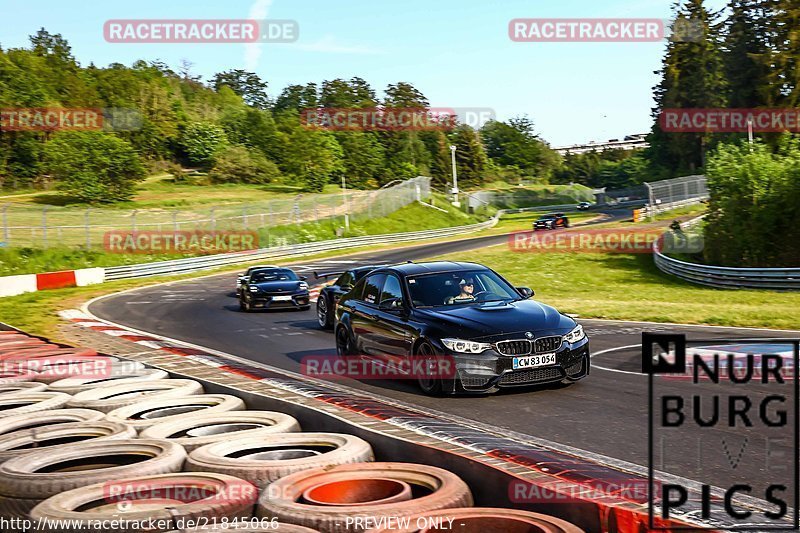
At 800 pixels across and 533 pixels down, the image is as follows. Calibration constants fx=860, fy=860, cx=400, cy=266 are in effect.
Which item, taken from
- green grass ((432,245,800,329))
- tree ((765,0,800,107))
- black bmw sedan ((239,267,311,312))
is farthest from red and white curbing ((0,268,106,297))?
tree ((765,0,800,107))

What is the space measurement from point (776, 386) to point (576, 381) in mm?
2221

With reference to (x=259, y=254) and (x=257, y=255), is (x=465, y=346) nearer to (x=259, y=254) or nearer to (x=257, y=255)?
(x=257, y=255)

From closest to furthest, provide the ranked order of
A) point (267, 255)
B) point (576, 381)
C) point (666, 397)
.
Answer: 1. point (666, 397)
2. point (576, 381)
3. point (267, 255)

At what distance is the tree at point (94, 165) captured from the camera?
72.5 metres

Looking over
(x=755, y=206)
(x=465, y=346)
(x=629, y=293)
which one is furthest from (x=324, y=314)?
(x=755, y=206)

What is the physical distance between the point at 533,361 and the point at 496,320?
0.68 metres

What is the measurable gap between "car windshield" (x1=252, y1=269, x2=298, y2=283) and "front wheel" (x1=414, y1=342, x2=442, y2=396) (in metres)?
14.3

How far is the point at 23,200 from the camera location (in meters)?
73.4

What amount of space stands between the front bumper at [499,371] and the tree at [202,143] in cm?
9147

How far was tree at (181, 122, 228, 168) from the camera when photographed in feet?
321

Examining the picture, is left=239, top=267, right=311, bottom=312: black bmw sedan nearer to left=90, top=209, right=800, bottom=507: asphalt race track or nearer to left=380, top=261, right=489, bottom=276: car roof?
left=90, top=209, right=800, bottom=507: asphalt race track

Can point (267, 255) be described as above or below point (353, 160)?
below

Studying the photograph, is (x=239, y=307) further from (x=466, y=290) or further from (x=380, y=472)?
(x=380, y=472)

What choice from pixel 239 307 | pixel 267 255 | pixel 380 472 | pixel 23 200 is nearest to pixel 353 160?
pixel 23 200
